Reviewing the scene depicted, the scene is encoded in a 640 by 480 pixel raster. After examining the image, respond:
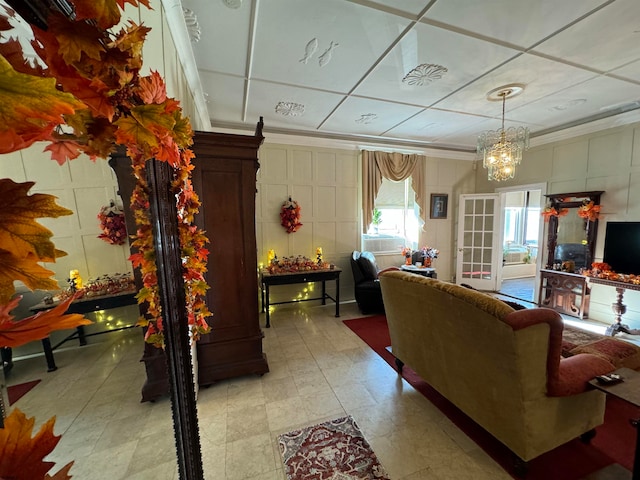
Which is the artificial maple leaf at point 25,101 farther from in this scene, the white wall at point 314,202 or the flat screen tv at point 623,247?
the flat screen tv at point 623,247

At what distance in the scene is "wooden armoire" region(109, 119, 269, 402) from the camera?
6.89 feet

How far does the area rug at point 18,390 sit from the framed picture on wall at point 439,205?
5.53m

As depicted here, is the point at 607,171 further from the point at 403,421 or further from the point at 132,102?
the point at 132,102

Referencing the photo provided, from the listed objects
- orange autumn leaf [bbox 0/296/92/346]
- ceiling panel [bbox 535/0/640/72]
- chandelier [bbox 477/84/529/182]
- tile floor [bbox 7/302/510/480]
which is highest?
ceiling panel [bbox 535/0/640/72]

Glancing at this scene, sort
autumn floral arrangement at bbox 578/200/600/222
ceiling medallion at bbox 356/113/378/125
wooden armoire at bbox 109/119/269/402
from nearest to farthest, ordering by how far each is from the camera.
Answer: wooden armoire at bbox 109/119/269/402, ceiling medallion at bbox 356/113/378/125, autumn floral arrangement at bbox 578/200/600/222

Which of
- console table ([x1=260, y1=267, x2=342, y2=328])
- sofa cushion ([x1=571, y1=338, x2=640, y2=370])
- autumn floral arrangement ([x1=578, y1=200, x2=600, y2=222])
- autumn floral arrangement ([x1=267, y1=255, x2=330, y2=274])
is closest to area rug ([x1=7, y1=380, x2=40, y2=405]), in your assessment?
sofa cushion ([x1=571, y1=338, x2=640, y2=370])

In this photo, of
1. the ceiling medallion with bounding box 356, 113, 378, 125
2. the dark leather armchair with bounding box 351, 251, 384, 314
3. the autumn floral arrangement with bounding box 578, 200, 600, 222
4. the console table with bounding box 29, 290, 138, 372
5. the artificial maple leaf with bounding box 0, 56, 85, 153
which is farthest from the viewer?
the dark leather armchair with bounding box 351, 251, 384, 314

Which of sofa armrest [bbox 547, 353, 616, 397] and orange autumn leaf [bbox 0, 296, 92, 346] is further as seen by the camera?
sofa armrest [bbox 547, 353, 616, 397]

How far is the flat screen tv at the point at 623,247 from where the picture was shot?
316cm

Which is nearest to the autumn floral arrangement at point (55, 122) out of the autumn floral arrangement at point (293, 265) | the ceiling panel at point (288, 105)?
the ceiling panel at point (288, 105)

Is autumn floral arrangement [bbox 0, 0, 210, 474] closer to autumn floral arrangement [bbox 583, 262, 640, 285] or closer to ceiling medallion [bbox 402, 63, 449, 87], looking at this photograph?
ceiling medallion [bbox 402, 63, 449, 87]

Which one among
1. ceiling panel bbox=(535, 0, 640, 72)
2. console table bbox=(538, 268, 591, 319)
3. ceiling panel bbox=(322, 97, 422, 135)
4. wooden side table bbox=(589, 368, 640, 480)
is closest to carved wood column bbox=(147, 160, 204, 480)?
wooden side table bbox=(589, 368, 640, 480)

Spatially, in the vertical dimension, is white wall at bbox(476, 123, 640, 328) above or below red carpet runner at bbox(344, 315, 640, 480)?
above

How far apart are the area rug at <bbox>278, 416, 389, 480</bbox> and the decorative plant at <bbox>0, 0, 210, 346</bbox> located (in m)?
1.43
